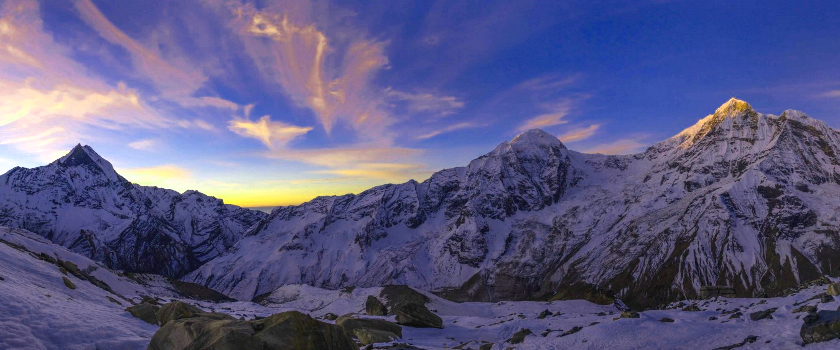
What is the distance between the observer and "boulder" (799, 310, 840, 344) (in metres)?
16.5

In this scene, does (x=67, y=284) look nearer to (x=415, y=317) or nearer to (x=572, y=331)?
(x=415, y=317)

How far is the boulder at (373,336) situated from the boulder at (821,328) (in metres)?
28.5

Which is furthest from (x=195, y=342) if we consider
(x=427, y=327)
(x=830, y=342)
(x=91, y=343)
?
(x=427, y=327)

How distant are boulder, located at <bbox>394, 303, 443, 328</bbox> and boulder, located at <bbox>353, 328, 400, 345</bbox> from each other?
33.0 feet

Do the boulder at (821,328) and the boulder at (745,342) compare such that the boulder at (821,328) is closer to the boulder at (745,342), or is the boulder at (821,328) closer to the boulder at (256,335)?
the boulder at (745,342)

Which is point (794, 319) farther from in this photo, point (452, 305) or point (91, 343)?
point (452, 305)

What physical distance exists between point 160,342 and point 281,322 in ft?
20.6

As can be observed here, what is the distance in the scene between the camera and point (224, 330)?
16281mm

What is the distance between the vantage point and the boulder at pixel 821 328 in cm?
1653

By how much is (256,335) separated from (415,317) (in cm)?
3583

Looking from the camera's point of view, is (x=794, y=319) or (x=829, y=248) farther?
(x=829, y=248)

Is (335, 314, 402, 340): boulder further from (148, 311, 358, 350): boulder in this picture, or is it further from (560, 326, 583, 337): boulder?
(148, 311, 358, 350): boulder

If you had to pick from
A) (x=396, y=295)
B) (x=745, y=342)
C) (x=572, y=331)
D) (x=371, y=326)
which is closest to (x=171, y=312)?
(x=371, y=326)

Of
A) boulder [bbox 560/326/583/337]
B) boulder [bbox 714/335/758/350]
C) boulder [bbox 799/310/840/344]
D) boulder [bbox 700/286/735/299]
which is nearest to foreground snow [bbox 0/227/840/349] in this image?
boulder [bbox 714/335/758/350]
